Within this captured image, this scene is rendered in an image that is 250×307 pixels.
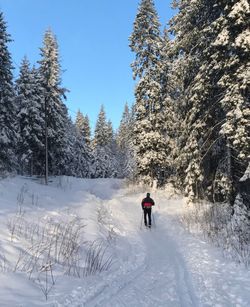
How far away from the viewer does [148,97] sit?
3072 centimetres

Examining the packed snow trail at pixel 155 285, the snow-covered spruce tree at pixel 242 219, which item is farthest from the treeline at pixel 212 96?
the packed snow trail at pixel 155 285

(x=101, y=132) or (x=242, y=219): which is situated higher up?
(x=101, y=132)

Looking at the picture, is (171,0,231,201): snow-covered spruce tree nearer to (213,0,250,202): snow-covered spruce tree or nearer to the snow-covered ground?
(213,0,250,202): snow-covered spruce tree

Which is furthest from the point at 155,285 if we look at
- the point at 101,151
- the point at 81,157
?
the point at 101,151

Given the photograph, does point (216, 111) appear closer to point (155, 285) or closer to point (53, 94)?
point (155, 285)

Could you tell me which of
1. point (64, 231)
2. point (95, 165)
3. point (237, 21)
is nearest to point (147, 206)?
point (64, 231)

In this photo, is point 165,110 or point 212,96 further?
point 165,110

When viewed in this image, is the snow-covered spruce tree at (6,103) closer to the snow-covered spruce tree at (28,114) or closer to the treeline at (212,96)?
the snow-covered spruce tree at (28,114)

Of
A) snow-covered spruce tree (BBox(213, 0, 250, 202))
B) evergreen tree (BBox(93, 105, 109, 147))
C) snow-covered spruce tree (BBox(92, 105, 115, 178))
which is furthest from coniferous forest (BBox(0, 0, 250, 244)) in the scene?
evergreen tree (BBox(93, 105, 109, 147))

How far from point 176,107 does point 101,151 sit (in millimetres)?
51635

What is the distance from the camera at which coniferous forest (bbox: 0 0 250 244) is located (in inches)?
477

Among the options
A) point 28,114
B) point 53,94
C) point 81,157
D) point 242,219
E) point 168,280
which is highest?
point 53,94

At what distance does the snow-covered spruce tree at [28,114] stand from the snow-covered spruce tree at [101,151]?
3134 centimetres

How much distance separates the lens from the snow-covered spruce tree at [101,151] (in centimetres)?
6969
